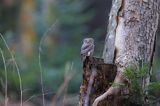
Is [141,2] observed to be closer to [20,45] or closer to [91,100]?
[91,100]

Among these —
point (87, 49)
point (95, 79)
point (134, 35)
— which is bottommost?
point (95, 79)

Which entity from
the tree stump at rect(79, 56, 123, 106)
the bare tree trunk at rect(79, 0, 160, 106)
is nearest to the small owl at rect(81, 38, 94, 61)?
the tree stump at rect(79, 56, 123, 106)

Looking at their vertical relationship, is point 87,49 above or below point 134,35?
below

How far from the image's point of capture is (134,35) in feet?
16.7

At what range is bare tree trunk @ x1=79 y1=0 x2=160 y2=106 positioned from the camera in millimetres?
5062

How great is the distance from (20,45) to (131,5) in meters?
10.9

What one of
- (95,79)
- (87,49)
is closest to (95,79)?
(95,79)

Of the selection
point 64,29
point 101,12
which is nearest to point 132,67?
point 64,29

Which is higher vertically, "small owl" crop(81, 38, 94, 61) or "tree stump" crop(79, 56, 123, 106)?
"small owl" crop(81, 38, 94, 61)

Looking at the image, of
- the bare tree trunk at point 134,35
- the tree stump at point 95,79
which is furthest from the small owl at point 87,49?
the bare tree trunk at point 134,35

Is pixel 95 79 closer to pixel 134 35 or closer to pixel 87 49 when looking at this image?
pixel 87 49

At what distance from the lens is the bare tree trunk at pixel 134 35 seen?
506 cm

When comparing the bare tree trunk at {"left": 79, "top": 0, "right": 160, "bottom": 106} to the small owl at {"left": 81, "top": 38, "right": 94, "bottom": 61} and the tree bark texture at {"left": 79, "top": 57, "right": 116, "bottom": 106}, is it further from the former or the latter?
the small owl at {"left": 81, "top": 38, "right": 94, "bottom": 61}

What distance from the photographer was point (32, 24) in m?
16.2
